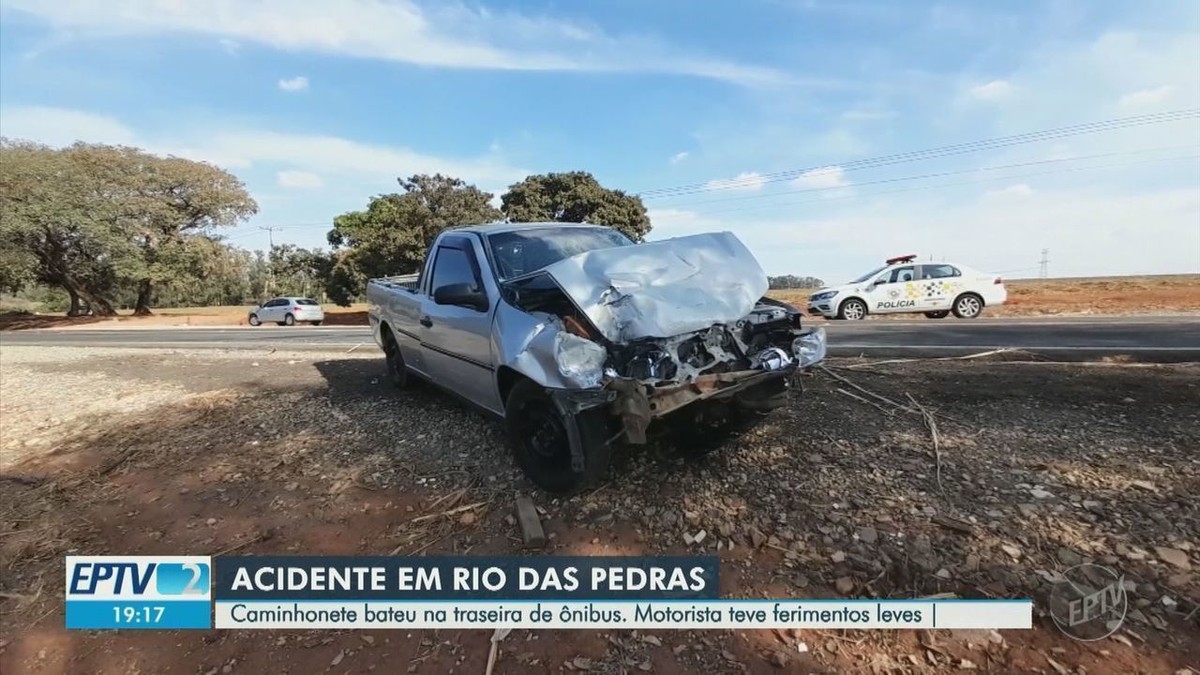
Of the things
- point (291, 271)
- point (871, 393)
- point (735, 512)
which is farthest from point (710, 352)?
point (291, 271)

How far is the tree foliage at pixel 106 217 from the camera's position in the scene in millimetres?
31641

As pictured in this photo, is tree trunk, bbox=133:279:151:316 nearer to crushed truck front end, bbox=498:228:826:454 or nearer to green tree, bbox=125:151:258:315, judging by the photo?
green tree, bbox=125:151:258:315

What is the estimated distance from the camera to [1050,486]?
3512 millimetres

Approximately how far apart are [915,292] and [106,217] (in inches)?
1616

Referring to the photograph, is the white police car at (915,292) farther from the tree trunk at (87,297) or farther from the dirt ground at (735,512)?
the tree trunk at (87,297)

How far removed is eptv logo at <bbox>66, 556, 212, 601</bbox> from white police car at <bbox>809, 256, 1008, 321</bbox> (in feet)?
53.9

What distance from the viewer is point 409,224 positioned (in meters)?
31.2

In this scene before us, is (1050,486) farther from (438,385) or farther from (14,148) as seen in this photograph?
(14,148)

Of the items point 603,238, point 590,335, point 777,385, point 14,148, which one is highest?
point 14,148

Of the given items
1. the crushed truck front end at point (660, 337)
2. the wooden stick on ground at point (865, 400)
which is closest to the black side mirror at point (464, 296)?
the crushed truck front end at point (660, 337)

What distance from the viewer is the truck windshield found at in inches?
175

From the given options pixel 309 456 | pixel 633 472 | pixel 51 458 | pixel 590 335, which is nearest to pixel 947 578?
pixel 633 472

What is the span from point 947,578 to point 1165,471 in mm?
2003
